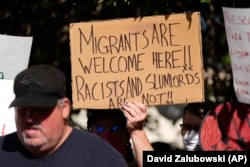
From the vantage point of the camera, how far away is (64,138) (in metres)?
3.03

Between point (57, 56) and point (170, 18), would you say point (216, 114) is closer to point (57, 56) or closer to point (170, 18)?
point (170, 18)

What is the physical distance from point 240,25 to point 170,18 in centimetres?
36

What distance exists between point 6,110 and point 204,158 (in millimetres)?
1087

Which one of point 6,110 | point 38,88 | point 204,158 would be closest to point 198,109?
point 204,158

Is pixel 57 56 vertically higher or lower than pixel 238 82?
higher

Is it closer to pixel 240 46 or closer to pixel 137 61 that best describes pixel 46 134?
pixel 137 61

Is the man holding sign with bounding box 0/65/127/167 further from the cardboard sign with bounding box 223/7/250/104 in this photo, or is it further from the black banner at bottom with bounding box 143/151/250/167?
the cardboard sign with bounding box 223/7/250/104

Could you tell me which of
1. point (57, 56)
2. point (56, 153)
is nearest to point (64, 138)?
point (56, 153)

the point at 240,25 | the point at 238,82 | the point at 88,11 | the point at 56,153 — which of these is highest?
the point at 88,11

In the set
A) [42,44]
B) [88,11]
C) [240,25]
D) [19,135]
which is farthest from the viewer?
[42,44]

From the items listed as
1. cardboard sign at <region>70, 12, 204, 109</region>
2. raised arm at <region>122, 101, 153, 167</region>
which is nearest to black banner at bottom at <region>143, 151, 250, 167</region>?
raised arm at <region>122, 101, 153, 167</region>

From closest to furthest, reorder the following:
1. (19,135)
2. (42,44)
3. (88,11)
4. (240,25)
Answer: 1. (19,135)
2. (240,25)
3. (88,11)
4. (42,44)

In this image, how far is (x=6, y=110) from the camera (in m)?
4.20

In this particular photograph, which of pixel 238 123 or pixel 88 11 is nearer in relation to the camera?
pixel 238 123
